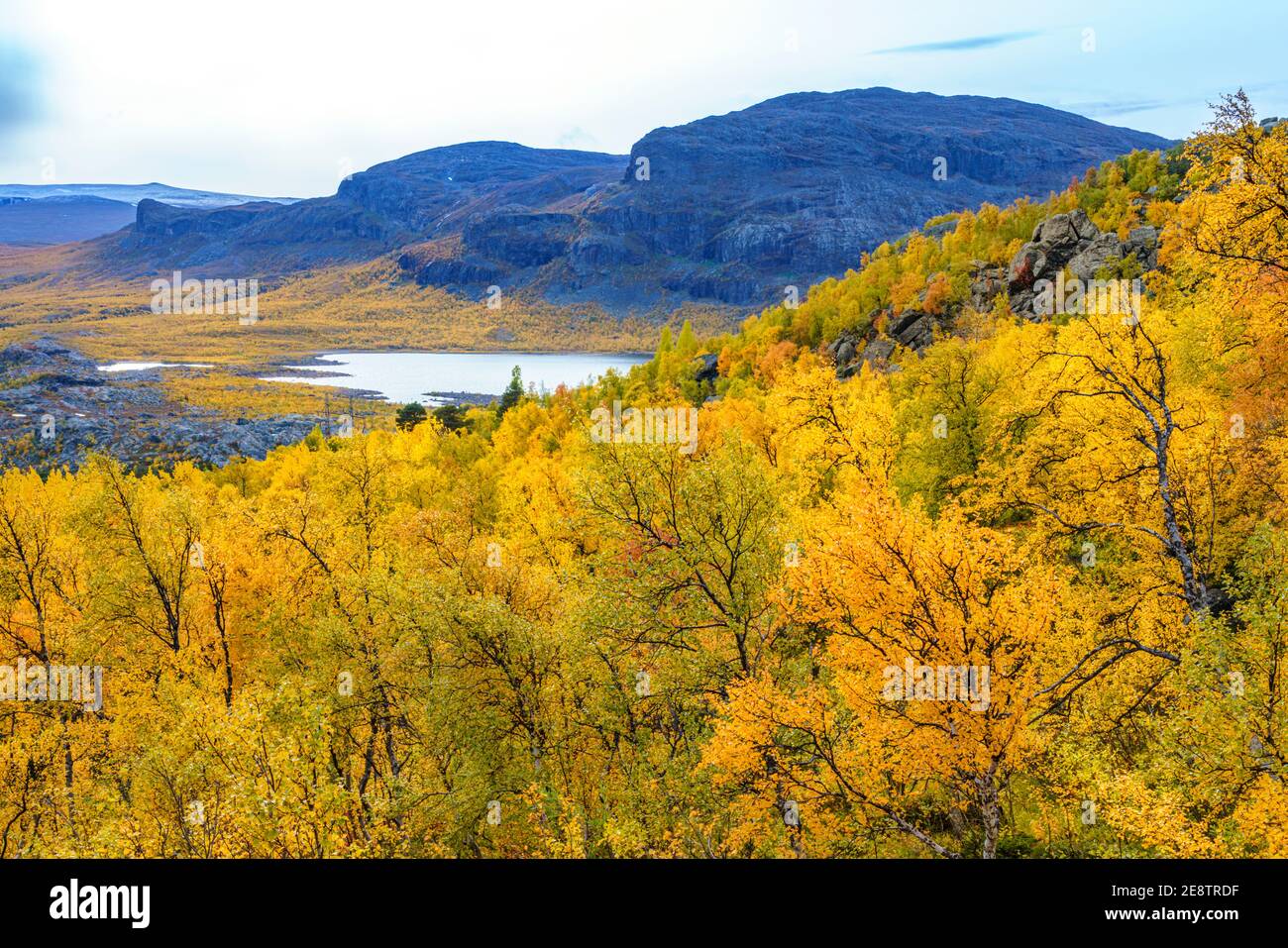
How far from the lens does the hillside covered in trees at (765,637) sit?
15.2 metres

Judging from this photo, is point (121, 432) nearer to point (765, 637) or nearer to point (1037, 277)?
point (1037, 277)

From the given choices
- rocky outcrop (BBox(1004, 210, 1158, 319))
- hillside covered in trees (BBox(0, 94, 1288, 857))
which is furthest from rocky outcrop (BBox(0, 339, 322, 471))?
rocky outcrop (BBox(1004, 210, 1158, 319))

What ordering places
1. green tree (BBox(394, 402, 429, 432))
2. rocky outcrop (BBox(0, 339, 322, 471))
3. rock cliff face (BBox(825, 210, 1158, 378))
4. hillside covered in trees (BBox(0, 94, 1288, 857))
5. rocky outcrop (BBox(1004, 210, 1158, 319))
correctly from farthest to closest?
rocky outcrop (BBox(0, 339, 322, 471)) → green tree (BBox(394, 402, 429, 432)) → rocky outcrop (BBox(1004, 210, 1158, 319)) → rock cliff face (BBox(825, 210, 1158, 378)) → hillside covered in trees (BBox(0, 94, 1288, 857))

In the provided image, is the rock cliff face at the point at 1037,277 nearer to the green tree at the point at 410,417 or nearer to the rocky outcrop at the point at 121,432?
the green tree at the point at 410,417

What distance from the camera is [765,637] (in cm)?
2169

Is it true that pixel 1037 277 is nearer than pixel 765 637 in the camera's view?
No

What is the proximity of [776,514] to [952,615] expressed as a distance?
878cm

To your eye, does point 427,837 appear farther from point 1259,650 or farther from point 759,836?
point 1259,650

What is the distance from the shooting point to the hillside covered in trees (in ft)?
50.0

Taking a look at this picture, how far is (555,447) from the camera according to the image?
236 feet

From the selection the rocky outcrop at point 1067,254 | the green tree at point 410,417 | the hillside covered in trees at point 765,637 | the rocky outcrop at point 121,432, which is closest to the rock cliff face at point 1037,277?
the rocky outcrop at point 1067,254

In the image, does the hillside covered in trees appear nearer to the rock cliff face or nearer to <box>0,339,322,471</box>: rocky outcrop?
the rock cliff face

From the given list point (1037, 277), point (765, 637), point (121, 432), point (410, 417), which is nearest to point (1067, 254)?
point (1037, 277)
